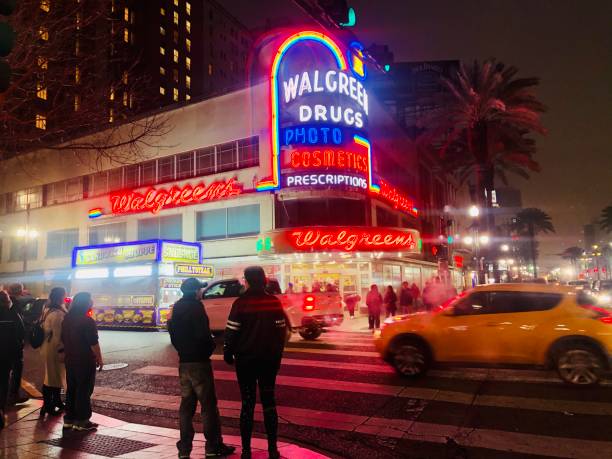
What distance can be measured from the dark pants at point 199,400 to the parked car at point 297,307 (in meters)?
8.74

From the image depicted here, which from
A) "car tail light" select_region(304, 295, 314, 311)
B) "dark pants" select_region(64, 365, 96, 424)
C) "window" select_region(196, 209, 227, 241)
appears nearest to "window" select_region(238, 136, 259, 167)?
"window" select_region(196, 209, 227, 241)

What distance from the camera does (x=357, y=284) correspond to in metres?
26.4

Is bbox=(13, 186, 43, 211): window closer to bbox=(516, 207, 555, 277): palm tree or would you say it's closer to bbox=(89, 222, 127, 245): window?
bbox=(89, 222, 127, 245): window

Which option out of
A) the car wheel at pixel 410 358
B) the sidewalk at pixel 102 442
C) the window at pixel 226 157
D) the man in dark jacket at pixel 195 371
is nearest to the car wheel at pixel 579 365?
the car wheel at pixel 410 358

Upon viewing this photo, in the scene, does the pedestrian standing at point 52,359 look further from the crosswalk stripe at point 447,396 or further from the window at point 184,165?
the window at point 184,165

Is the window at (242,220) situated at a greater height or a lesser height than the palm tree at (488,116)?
lesser

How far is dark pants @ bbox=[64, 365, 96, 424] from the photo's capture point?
249 inches

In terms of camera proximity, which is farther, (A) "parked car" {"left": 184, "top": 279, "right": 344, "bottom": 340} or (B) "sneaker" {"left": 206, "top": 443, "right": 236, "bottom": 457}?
(A) "parked car" {"left": 184, "top": 279, "right": 344, "bottom": 340}

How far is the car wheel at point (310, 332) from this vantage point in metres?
14.7

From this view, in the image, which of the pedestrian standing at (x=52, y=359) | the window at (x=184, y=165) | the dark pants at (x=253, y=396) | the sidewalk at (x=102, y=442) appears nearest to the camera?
the dark pants at (x=253, y=396)

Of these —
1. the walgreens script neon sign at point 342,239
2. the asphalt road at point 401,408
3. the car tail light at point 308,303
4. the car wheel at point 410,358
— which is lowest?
the asphalt road at point 401,408

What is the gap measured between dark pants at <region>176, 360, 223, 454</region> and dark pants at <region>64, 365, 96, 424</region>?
1947mm

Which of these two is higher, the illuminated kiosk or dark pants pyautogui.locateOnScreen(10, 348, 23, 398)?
the illuminated kiosk

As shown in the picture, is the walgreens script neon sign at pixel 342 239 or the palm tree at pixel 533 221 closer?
the walgreens script neon sign at pixel 342 239
